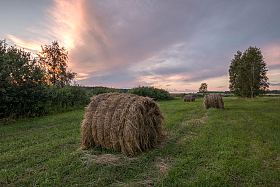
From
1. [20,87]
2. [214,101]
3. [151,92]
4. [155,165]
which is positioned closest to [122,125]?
[155,165]

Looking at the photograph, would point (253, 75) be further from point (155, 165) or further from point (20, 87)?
point (20, 87)

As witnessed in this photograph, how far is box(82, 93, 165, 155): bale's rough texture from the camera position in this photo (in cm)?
376

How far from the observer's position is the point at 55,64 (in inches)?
1070

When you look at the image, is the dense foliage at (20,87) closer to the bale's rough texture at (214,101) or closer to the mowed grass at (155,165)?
the mowed grass at (155,165)

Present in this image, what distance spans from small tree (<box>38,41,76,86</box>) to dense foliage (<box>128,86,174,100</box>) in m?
14.9

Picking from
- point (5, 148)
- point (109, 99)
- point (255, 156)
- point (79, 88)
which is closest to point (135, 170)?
point (109, 99)

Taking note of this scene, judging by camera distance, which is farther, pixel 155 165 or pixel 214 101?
pixel 214 101

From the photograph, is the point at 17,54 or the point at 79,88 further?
the point at 79,88

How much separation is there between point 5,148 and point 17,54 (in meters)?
9.46

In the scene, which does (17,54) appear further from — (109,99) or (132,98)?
(132,98)

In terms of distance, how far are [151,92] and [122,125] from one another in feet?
89.7

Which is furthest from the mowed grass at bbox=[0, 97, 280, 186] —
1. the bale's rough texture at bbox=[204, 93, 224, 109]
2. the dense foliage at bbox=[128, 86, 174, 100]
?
the dense foliage at bbox=[128, 86, 174, 100]

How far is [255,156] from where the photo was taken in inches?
138

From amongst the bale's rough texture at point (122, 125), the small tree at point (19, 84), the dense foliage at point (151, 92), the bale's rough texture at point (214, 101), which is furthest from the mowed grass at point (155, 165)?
the dense foliage at point (151, 92)
